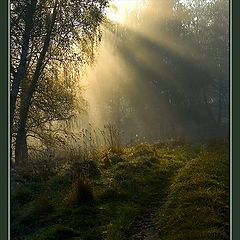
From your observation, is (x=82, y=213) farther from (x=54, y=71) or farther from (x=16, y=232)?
(x=54, y=71)

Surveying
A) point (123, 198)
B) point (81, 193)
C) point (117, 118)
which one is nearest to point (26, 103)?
point (117, 118)

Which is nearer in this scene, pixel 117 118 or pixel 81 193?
pixel 81 193

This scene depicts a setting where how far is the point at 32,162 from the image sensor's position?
25.8 ft

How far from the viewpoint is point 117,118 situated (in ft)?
28.2

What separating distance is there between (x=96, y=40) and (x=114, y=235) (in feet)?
19.2

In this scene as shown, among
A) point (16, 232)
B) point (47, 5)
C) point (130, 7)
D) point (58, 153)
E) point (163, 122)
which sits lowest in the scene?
point (16, 232)

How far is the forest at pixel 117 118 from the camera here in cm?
554

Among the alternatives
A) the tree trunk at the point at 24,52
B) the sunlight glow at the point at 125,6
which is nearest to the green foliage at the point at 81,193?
the tree trunk at the point at 24,52

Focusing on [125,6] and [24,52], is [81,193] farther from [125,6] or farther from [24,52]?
[24,52]

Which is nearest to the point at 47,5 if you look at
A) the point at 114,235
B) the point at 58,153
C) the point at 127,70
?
the point at 127,70
